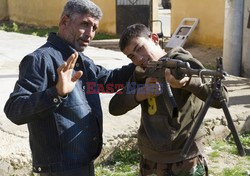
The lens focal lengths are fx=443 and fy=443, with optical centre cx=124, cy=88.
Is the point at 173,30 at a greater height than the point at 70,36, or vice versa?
the point at 70,36

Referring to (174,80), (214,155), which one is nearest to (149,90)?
(174,80)

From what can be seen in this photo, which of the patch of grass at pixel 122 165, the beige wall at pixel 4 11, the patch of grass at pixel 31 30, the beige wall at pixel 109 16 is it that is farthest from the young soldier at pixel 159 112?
the beige wall at pixel 4 11

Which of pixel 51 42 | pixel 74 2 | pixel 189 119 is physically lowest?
pixel 189 119

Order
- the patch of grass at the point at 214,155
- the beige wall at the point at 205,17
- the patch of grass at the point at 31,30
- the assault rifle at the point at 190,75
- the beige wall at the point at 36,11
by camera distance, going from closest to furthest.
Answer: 1. the assault rifle at the point at 190,75
2. the patch of grass at the point at 214,155
3. the beige wall at the point at 205,17
4. the patch of grass at the point at 31,30
5. the beige wall at the point at 36,11

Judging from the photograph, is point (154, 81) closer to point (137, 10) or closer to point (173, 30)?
point (173, 30)

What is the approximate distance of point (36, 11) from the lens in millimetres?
17562

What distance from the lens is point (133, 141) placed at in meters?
4.05

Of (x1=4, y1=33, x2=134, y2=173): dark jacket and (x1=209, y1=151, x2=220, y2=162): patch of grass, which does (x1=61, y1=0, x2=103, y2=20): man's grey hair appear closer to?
(x1=4, y1=33, x2=134, y2=173): dark jacket

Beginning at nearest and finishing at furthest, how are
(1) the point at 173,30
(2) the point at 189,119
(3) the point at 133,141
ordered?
1. (2) the point at 189,119
2. (3) the point at 133,141
3. (1) the point at 173,30

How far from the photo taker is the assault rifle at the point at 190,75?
5.14 feet

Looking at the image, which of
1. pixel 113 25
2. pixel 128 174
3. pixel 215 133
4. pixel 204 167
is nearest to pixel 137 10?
pixel 113 25

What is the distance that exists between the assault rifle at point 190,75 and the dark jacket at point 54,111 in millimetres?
354

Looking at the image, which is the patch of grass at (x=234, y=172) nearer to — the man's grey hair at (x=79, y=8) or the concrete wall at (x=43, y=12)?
the man's grey hair at (x=79, y=8)

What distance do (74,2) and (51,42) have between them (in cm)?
23
